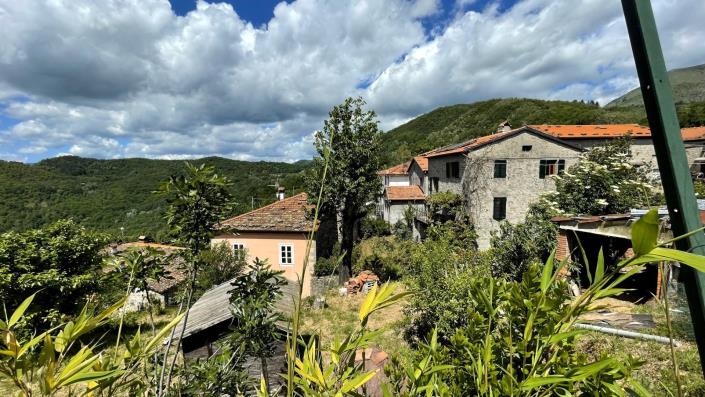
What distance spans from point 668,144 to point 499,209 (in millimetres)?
18281

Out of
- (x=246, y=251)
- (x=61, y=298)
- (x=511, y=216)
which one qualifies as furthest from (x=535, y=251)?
(x=61, y=298)

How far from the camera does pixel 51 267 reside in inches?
431

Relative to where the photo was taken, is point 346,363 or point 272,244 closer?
point 346,363

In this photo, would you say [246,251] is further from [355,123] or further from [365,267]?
[355,123]

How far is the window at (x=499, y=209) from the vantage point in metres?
17.3

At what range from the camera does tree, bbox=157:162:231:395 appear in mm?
3344

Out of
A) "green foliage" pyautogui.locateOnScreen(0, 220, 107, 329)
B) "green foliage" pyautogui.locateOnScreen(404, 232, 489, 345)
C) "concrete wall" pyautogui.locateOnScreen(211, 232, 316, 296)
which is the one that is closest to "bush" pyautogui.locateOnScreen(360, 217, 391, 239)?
"concrete wall" pyautogui.locateOnScreen(211, 232, 316, 296)

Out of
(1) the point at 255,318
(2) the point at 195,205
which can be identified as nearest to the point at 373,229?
(1) the point at 255,318

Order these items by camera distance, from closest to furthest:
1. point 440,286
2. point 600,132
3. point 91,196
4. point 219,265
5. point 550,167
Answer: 1. point 440,286
2. point 219,265
3. point 550,167
4. point 600,132
5. point 91,196

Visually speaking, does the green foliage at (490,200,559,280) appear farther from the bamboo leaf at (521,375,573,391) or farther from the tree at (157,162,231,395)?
the bamboo leaf at (521,375,573,391)

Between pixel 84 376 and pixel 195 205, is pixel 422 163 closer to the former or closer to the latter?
pixel 195 205

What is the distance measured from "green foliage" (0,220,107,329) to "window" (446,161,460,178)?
17.2 m

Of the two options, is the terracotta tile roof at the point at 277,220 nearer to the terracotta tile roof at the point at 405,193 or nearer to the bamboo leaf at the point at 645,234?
the terracotta tile roof at the point at 405,193

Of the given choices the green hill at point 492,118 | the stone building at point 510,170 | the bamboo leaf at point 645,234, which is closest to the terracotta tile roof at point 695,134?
the stone building at point 510,170
